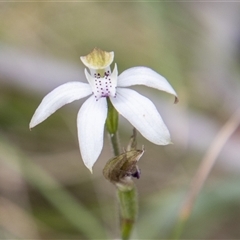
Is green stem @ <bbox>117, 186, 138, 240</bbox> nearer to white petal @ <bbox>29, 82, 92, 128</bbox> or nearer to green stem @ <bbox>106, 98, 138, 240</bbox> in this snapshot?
green stem @ <bbox>106, 98, 138, 240</bbox>

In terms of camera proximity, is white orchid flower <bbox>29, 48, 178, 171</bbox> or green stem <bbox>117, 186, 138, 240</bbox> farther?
green stem <bbox>117, 186, 138, 240</bbox>

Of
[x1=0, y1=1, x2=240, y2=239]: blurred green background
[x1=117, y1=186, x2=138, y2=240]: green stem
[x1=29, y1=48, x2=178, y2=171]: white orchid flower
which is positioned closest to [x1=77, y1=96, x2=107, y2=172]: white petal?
[x1=29, y1=48, x2=178, y2=171]: white orchid flower

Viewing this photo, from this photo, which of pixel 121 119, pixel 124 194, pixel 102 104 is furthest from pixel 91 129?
pixel 121 119

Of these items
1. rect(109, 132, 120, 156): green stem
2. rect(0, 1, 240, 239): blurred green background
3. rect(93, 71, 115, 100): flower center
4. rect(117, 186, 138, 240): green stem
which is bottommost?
rect(117, 186, 138, 240): green stem

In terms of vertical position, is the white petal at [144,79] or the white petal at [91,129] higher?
the white petal at [144,79]

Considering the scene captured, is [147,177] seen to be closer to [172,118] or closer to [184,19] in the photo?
[172,118]

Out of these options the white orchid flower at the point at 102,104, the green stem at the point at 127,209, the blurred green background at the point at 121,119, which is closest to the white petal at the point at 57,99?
the white orchid flower at the point at 102,104

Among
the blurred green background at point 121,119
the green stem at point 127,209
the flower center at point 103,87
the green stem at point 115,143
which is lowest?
the green stem at point 127,209

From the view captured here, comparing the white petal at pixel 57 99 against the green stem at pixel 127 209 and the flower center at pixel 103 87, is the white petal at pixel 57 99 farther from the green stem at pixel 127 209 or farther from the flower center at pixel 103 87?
the green stem at pixel 127 209
